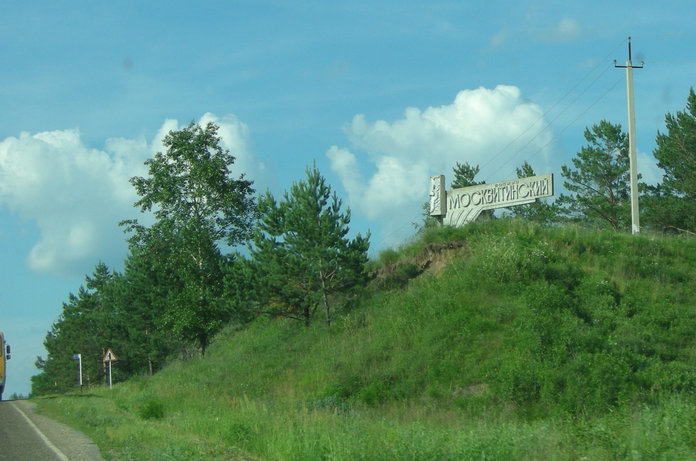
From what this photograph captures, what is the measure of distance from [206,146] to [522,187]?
20112 millimetres

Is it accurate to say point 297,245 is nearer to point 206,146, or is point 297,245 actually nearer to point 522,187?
point 522,187

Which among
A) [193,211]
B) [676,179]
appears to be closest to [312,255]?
[193,211]

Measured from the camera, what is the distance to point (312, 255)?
2761cm

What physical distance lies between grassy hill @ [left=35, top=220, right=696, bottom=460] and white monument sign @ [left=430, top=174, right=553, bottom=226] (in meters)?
0.99

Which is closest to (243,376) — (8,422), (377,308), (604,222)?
(377,308)

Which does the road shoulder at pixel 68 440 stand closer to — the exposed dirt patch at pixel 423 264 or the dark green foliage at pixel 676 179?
the exposed dirt patch at pixel 423 264

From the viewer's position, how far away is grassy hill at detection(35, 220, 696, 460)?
37.5 ft

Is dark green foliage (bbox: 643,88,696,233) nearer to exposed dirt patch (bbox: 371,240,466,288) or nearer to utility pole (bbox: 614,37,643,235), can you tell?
utility pole (bbox: 614,37,643,235)

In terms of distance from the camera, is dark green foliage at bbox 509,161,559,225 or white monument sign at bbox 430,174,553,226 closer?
white monument sign at bbox 430,174,553,226

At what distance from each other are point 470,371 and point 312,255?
356 inches

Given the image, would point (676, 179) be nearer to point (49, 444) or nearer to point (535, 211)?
point (535, 211)

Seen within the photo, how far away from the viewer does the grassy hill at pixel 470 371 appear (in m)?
11.4

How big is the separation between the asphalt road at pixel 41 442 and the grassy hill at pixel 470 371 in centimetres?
61

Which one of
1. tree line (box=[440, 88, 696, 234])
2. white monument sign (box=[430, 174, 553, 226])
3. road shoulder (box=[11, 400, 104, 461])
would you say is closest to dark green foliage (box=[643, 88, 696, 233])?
tree line (box=[440, 88, 696, 234])
